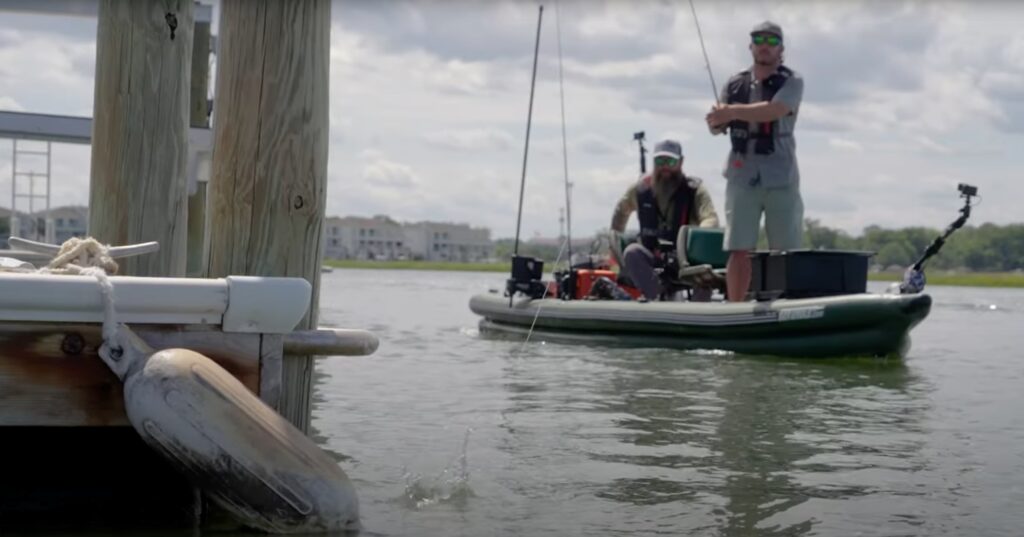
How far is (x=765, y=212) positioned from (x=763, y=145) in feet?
2.02

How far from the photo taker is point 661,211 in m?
13.8

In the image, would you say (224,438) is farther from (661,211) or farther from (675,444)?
(661,211)

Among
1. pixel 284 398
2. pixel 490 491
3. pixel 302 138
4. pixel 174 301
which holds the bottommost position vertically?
pixel 490 491

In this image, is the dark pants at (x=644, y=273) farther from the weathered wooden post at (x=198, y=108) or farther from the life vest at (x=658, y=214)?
the weathered wooden post at (x=198, y=108)

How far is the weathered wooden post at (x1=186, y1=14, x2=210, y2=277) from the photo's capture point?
1237 centimetres

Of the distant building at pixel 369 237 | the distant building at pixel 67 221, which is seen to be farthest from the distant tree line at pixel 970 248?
the distant building at pixel 369 237

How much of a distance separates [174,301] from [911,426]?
4.69 metres

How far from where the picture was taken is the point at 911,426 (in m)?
7.37

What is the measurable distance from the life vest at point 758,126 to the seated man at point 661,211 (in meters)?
1.63

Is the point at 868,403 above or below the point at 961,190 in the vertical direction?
below

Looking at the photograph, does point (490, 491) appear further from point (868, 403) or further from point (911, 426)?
point (868, 403)

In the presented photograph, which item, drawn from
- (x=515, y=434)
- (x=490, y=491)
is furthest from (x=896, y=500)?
(x=515, y=434)

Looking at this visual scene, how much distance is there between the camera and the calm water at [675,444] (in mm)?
4867

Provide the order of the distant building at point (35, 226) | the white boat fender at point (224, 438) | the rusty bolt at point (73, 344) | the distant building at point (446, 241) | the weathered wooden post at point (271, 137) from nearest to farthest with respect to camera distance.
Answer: the white boat fender at point (224, 438)
the rusty bolt at point (73, 344)
the weathered wooden post at point (271, 137)
the distant building at point (35, 226)
the distant building at point (446, 241)
